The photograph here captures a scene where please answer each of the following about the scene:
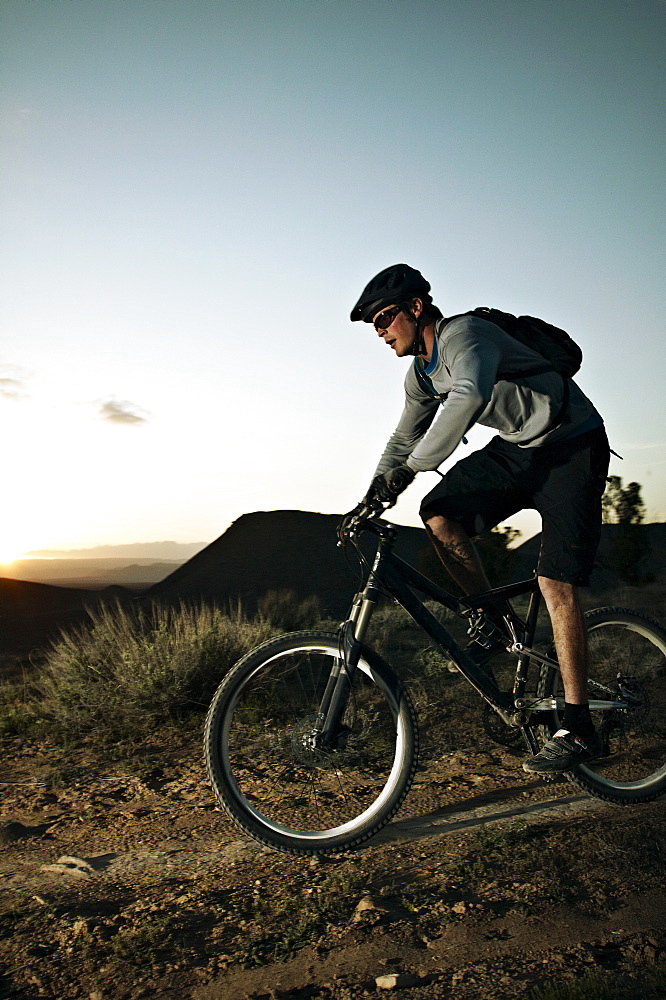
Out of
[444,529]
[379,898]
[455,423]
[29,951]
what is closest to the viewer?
[29,951]

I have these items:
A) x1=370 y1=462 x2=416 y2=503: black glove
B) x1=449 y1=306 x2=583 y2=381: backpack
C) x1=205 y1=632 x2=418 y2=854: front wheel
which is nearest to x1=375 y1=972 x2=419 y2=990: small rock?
x1=205 y1=632 x2=418 y2=854: front wheel

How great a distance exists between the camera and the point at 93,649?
625cm

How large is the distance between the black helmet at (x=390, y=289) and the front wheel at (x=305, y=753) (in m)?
1.52

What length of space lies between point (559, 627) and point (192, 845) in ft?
6.40

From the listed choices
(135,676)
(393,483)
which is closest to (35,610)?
(135,676)

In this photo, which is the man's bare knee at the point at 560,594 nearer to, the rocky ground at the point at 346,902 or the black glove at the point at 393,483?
the black glove at the point at 393,483

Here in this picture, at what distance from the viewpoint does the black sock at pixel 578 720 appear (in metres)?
3.48

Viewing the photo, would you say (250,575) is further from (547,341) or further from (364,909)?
(364,909)

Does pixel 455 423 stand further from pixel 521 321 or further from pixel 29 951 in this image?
pixel 29 951

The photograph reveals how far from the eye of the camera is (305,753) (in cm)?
314

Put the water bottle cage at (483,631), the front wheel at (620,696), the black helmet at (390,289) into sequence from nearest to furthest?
1. the black helmet at (390,289)
2. the water bottle cage at (483,631)
3. the front wheel at (620,696)

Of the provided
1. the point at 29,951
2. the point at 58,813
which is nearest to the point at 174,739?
the point at 58,813

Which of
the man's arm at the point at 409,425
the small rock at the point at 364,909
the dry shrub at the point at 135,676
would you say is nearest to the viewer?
the small rock at the point at 364,909

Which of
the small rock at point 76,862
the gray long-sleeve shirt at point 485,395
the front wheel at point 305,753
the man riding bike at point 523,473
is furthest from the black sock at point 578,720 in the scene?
the small rock at point 76,862
